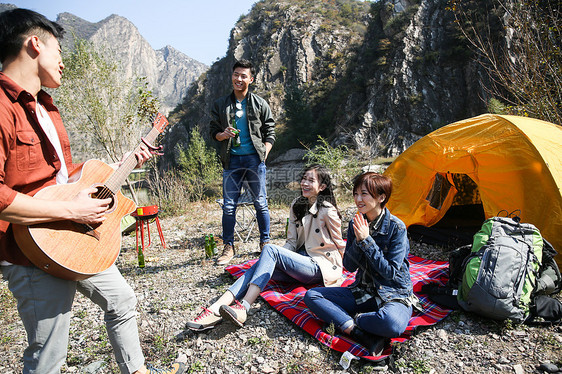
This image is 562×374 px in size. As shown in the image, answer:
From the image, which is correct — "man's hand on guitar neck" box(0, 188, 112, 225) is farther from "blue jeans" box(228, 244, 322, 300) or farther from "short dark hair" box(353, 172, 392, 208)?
"short dark hair" box(353, 172, 392, 208)

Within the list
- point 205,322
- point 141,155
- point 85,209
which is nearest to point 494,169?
point 205,322

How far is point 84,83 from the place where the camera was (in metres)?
10.8

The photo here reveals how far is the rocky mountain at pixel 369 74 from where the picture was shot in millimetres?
25766

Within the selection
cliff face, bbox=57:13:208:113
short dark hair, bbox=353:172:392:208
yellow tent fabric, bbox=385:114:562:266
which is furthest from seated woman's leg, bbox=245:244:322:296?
cliff face, bbox=57:13:208:113

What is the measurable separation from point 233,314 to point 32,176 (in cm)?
165

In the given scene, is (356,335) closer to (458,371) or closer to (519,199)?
(458,371)

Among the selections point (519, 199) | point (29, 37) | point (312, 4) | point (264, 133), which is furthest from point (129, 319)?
point (312, 4)

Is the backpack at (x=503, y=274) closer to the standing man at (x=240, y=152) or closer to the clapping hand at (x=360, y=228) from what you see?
the clapping hand at (x=360, y=228)

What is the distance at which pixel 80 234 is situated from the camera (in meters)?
1.62

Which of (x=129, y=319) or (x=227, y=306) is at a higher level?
(x=129, y=319)

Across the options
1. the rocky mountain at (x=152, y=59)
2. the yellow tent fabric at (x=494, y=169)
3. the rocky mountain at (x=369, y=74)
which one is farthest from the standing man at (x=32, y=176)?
the rocky mountain at (x=152, y=59)

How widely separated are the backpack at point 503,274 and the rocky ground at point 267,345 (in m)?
0.15

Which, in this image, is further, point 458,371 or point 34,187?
point 458,371

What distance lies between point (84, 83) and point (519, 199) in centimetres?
1230
